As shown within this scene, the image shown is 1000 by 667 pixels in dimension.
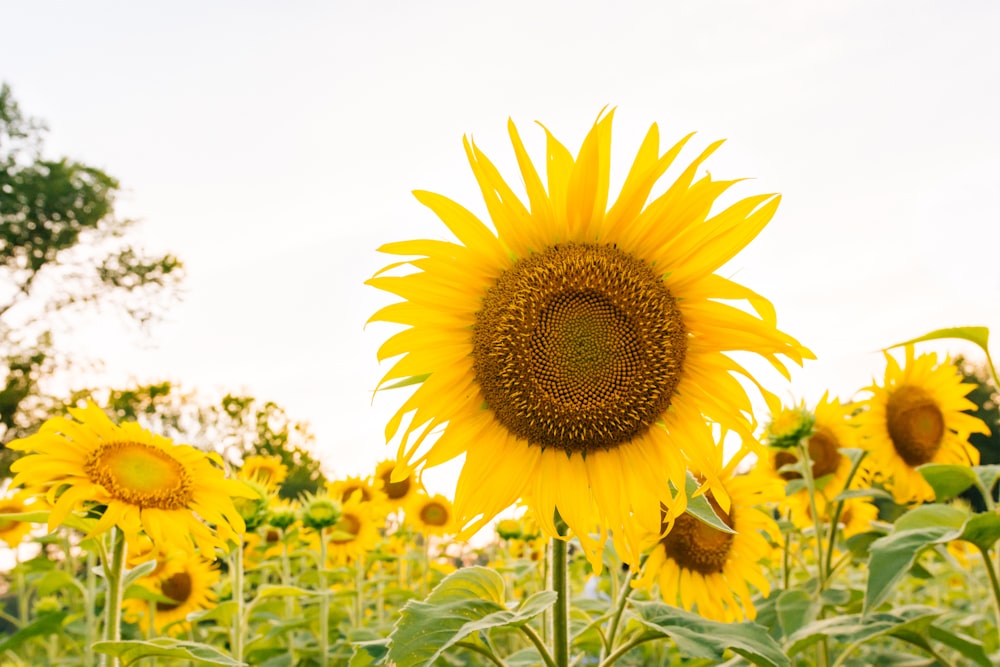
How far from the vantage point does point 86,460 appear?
8.00ft

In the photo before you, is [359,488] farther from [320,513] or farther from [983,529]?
[983,529]

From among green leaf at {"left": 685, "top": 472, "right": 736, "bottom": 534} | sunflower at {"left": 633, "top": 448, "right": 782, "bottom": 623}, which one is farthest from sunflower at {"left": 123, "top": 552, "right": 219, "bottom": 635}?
green leaf at {"left": 685, "top": 472, "right": 736, "bottom": 534}

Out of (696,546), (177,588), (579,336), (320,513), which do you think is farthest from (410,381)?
(177,588)

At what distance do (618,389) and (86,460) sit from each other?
1.64m

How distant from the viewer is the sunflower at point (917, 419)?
370 centimetres

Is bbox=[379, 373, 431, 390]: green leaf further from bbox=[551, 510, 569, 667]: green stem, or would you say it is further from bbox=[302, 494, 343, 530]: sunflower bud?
bbox=[302, 494, 343, 530]: sunflower bud

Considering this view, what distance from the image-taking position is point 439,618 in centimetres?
172

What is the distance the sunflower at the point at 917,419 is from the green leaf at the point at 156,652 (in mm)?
2934

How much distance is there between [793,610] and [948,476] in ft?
2.24

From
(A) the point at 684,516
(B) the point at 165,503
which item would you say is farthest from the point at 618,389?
(B) the point at 165,503

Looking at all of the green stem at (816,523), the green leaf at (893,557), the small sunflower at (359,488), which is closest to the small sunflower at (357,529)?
the small sunflower at (359,488)

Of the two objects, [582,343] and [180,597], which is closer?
[582,343]

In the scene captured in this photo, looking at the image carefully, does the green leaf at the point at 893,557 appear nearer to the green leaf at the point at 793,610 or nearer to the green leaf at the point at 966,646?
the green leaf at the point at 966,646

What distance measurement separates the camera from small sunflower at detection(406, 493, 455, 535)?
19.5 ft
